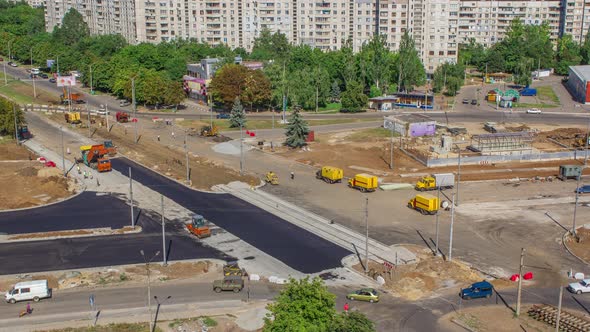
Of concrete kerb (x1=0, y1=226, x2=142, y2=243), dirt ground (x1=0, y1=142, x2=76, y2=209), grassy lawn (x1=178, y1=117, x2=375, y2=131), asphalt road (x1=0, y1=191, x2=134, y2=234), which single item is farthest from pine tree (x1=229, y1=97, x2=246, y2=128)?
concrete kerb (x1=0, y1=226, x2=142, y2=243)

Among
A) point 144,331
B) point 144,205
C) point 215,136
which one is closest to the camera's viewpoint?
point 144,331

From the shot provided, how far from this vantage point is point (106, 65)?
151m

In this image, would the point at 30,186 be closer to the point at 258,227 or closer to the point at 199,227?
the point at 199,227

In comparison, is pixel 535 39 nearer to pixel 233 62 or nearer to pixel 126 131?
pixel 233 62

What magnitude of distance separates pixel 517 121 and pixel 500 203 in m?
52.6

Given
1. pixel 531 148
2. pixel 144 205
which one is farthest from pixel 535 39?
pixel 144 205

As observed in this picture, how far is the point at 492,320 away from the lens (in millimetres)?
49781

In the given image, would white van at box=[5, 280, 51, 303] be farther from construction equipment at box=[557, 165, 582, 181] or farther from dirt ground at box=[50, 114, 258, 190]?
construction equipment at box=[557, 165, 582, 181]

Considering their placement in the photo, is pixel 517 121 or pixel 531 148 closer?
pixel 531 148

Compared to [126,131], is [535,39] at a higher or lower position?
higher

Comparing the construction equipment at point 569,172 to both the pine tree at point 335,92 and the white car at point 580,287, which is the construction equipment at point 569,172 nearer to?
the white car at point 580,287

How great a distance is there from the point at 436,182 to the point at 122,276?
3956cm

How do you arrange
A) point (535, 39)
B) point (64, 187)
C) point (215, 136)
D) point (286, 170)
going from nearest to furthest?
point (64, 187)
point (286, 170)
point (215, 136)
point (535, 39)

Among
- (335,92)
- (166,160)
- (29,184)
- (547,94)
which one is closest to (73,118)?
(166,160)
